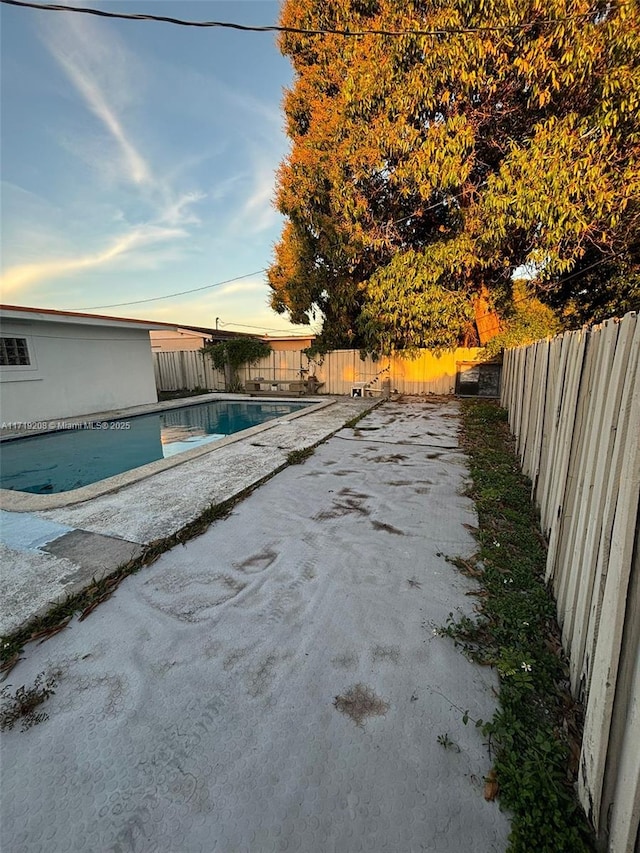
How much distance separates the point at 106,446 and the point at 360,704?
287 inches

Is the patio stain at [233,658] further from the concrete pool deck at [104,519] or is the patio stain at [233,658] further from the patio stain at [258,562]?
the concrete pool deck at [104,519]

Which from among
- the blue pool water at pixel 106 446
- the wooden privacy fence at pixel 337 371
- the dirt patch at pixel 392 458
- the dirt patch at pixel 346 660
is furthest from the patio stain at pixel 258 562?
the wooden privacy fence at pixel 337 371

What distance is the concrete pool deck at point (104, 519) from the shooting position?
2406 millimetres

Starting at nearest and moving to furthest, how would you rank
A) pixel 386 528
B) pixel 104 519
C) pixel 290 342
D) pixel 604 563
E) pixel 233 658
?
pixel 604 563, pixel 233 658, pixel 386 528, pixel 104 519, pixel 290 342

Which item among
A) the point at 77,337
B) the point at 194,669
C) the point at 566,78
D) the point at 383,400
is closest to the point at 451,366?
the point at 383,400

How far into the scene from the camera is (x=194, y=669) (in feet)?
5.74

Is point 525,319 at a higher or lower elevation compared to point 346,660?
higher

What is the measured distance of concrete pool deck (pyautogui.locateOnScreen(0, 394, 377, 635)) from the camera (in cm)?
241

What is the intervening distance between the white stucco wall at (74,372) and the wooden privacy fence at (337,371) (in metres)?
3.42

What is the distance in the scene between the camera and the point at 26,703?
1.58 metres

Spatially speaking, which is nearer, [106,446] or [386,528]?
[386,528]

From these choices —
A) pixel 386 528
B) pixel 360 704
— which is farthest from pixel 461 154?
pixel 360 704

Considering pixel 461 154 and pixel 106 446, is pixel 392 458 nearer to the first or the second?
pixel 106 446

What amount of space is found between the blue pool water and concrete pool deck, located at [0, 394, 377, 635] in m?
1.24
